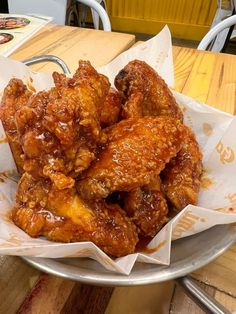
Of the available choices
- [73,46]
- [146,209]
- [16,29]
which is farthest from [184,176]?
[16,29]

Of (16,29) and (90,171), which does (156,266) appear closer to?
(90,171)

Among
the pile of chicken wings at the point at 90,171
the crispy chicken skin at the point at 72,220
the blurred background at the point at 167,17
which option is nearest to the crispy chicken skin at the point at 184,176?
the pile of chicken wings at the point at 90,171

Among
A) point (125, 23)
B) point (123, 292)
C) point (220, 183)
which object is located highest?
point (220, 183)

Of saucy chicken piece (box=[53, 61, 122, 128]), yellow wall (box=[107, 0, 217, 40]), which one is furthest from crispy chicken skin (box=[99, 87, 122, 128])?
yellow wall (box=[107, 0, 217, 40])

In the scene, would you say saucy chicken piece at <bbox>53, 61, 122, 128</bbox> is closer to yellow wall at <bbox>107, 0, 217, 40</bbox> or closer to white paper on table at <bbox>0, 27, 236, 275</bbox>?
white paper on table at <bbox>0, 27, 236, 275</bbox>

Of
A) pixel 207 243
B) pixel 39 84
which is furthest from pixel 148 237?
pixel 39 84

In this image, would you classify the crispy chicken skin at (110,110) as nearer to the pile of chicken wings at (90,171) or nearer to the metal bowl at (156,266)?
the pile of chicken wings at (90,171)

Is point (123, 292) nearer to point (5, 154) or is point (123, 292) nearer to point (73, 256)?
point (73, 256)
